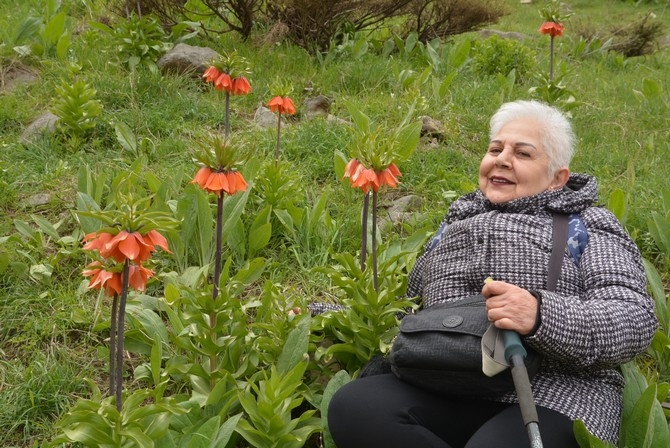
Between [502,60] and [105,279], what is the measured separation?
5663 millimetres

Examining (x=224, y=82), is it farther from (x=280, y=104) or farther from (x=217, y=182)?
(x=217, y=182)

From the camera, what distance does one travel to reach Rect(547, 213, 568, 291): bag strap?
9.11 ft

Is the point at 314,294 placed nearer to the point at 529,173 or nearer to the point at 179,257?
the point at 179,257

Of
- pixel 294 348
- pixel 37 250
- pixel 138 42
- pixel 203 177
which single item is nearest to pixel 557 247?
pixel 294 348

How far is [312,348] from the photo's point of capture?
3.18 m

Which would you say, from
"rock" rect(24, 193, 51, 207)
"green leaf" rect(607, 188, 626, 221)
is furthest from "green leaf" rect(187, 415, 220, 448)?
"green leaf" rect(607, 188, 626, 221)

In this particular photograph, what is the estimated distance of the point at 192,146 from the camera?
511 centimetres

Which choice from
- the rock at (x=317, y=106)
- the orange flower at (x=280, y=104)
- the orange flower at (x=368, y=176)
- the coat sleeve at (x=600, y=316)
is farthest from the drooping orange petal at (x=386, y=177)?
the rock at (x=317, y=106)

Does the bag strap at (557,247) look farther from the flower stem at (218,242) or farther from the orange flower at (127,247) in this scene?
the orange flower at (127,247)

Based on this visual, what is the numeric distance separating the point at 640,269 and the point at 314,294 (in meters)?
1.65

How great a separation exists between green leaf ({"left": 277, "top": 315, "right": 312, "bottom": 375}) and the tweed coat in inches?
19.6

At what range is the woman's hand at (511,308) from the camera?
7.93ft

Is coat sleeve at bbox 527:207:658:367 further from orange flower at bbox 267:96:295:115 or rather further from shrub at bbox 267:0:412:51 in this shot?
→ shrub at bbox 267:0:412:51

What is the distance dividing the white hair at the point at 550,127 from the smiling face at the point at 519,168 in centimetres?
2
